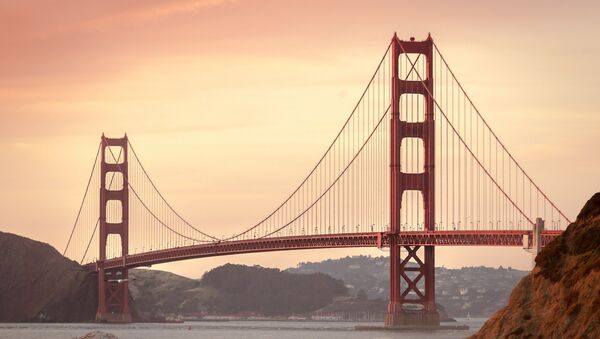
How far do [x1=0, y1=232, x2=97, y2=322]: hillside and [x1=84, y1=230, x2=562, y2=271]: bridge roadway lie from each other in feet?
90.9

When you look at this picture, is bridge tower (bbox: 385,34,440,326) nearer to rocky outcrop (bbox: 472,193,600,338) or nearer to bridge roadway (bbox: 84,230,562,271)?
bridge roadway (bbox: 84,230,562,271)

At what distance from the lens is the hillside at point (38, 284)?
498ft

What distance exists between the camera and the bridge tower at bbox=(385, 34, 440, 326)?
90000 mm

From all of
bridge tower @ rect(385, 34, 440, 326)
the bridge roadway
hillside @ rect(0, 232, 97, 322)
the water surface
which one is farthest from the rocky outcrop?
hillside @ rect(0, 232, 97, 322)

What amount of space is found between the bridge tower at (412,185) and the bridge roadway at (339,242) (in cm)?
149

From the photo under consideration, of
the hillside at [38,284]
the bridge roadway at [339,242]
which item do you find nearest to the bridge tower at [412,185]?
the bridge roadway at [339,242]

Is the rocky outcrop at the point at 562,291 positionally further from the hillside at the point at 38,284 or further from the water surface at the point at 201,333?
the hillside at the point at 38,284

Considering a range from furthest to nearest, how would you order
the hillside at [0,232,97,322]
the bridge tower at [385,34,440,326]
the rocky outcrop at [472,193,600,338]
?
the hillside at [0,232,97,322] → the bridge tower at [385,34,440,326] → the rocky outcrop at [472,193,600,338]

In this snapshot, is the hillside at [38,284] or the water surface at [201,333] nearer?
the water surface at [201,333]

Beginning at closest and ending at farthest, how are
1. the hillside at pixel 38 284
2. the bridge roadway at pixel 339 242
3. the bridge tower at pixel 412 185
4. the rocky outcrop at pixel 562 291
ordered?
1. the rocky outcrop at pixel 562 291
2. the bridge roadway at pixel 339 242
3. the bridge tower at pixel 412 185
4. the hillside at pixel 38 284

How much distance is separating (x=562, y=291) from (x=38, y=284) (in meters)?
141

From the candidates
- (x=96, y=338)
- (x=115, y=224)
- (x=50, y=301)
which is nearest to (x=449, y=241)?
(x=96, y=338)

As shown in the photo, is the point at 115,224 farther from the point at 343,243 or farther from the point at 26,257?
the point at 343,243

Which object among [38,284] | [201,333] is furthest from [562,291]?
[38,284]
